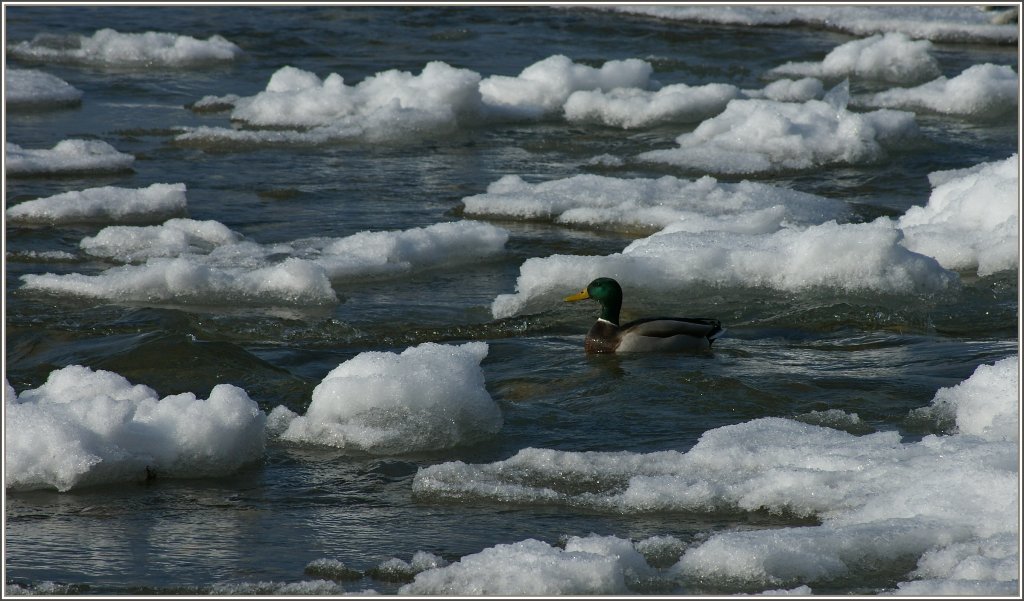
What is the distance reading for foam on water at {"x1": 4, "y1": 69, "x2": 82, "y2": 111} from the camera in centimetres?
1334

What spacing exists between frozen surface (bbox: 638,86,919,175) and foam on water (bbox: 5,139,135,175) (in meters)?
4.12

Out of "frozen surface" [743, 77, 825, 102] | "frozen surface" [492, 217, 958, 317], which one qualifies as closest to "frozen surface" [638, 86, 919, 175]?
"frozen surface" [743, 77, 825, 102]

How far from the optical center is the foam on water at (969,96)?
42.8ft

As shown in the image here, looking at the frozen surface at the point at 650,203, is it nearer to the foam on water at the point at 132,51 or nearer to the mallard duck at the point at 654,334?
the mallard duck at the point at 654,334

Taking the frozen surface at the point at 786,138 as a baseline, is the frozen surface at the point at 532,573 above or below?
below

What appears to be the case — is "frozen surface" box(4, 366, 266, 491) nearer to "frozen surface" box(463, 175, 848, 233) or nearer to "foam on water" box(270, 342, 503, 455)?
"foam on water" box(270, 342, 503, 455)

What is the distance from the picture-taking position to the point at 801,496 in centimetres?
473

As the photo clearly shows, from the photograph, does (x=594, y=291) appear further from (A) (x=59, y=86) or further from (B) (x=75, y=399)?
(A) (x=59, y=86)

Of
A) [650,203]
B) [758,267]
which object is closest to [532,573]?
[758,267]

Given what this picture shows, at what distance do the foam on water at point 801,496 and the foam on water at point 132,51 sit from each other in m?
11.7

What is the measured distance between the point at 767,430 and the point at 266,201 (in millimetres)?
5633

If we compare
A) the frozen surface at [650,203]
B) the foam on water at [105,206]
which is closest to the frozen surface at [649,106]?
the frozen surface at [650,203]

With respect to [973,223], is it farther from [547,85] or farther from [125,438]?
[547,85]

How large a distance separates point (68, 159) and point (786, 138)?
561 cm
